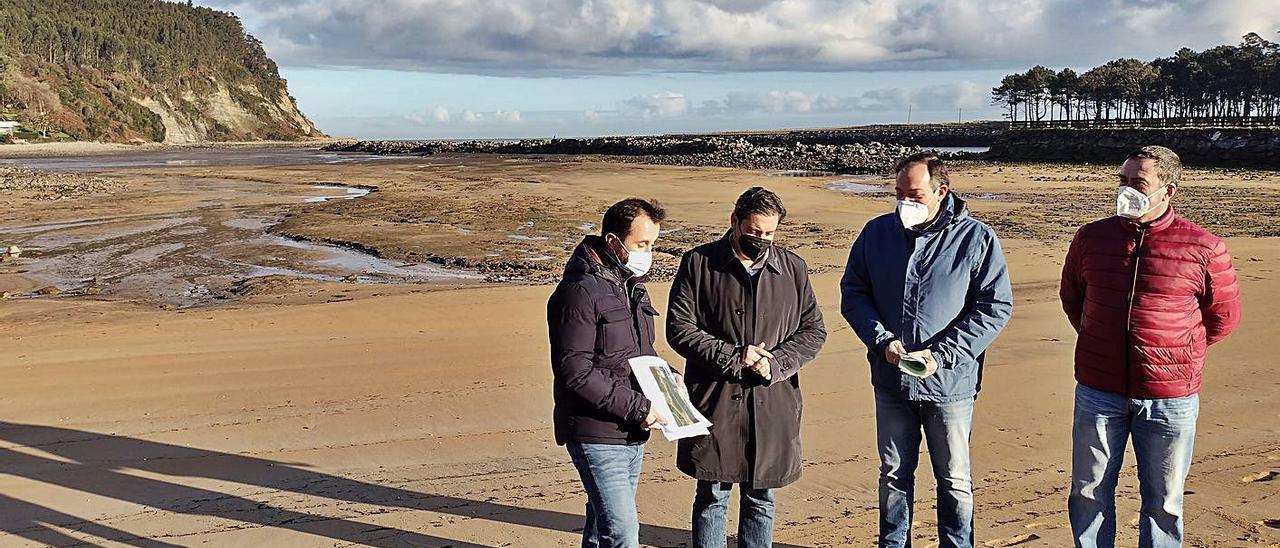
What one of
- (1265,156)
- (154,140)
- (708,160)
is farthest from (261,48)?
(1265,156)

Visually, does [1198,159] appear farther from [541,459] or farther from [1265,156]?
[541,459]

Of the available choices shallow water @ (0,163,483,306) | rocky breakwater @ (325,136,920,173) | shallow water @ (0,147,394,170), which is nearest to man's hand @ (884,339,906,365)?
shallow water @ (0,163,483,306)

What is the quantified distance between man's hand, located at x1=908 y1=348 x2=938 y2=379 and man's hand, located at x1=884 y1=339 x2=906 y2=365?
0.14 feet

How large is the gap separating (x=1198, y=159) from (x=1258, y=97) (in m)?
33.2

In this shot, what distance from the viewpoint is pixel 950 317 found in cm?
399

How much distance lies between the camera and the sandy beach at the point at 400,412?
4945 millimetres

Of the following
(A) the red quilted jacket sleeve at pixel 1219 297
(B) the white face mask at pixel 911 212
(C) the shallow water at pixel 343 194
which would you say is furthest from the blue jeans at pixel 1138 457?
(C) the shallow water at pixel 343 194

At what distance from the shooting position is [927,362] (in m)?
3.80

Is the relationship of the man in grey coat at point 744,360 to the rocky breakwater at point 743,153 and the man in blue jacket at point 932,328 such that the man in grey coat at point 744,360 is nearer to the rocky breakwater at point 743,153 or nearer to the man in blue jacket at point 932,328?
the man in blue jacket at point 932,328

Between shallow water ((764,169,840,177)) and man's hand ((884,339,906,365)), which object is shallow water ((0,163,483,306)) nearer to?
man's hand ((884,339,906,365))

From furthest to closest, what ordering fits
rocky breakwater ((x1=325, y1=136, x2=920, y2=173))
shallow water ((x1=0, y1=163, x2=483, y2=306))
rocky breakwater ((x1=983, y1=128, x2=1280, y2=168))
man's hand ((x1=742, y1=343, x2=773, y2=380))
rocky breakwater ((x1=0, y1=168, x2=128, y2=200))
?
rocky breakwater ((x1=325, y1=136, x2=920, y2=173)), rocky breakwater ((x1=983, y1=128, x2=1280, y2=168)), rocky breakwater ((x1=0, y1=168, x2=128, y2=200)), shallow water ((x1=0, y1=163, x2=483, y2=306)), man's hand ((x1=742, y1=343, x2=773, y2=380))

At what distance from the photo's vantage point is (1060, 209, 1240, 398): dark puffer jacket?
3627 millimetres

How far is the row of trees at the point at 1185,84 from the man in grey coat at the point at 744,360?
73.8 meters

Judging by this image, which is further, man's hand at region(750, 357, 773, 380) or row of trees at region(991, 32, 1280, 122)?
row of trees at region(991, 32, 1280, 122)
